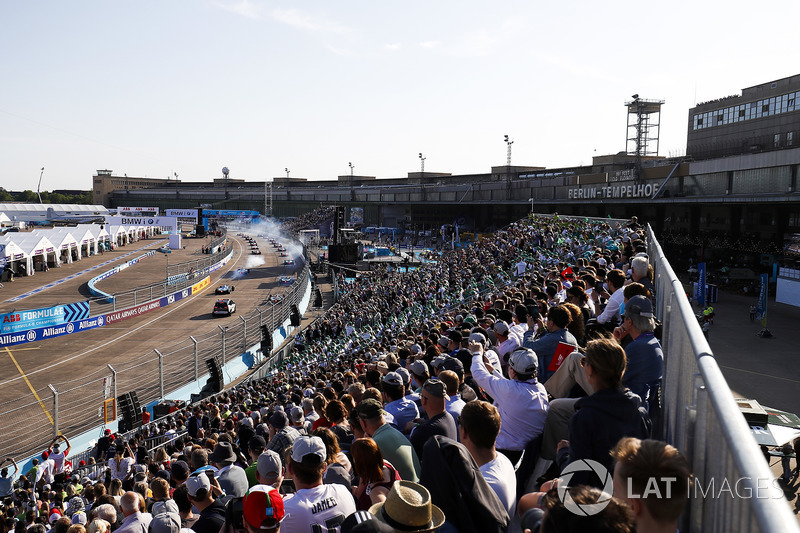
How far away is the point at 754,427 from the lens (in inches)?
373

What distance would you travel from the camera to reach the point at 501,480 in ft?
12.2

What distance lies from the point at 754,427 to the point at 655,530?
8687mm

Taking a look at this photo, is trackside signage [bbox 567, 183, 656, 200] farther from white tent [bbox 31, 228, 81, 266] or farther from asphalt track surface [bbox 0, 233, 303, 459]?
white tent [bbox 31, 228, 81, 266]

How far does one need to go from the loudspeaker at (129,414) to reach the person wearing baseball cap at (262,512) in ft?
51.1

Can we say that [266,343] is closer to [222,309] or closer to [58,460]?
[222,309]

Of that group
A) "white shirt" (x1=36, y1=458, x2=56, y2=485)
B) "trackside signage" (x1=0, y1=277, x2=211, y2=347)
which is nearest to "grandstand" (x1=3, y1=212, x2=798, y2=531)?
"white shirt" (x1=36, y1=458, x2=56, y2=485)

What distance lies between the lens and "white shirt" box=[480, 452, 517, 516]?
3684 millimetres

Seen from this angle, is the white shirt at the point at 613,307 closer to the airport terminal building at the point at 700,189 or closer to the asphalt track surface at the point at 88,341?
the asphalt track surface at the point at 88,341

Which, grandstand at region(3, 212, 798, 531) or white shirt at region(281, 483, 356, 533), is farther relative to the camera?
white shirt at region(281, 483, 356, 533)

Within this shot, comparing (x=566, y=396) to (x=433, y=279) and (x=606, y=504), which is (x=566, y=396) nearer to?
(x=606, y=504)

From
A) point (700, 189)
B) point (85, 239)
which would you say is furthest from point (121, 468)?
point (85, 239)

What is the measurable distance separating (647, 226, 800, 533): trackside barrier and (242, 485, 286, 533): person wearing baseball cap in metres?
2.38

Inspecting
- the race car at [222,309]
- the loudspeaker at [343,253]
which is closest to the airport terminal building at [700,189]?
the loudspeaker at [343,253]

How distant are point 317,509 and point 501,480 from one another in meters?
1.20
